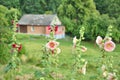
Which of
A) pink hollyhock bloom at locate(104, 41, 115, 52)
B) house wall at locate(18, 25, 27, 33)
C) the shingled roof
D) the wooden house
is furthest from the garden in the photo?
house wall at locate(18, 25, 27, 33)

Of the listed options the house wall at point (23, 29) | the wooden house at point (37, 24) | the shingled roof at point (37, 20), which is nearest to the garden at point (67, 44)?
the wooden house at point (37, 24)

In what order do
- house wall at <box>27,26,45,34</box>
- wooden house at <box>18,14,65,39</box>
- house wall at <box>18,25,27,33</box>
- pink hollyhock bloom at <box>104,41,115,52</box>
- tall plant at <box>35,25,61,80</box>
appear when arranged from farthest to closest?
house wall at <box>18,25,27,33</box> < house wall at <box>27,26,45,34</box> < wooden house at <box>18,14,65,39</box> < tall plant at <box>35,25,61,80</box> < pink hollyhock bloom at <box>104,41,115,52</box>

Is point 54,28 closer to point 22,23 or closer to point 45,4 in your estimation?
point 22,23

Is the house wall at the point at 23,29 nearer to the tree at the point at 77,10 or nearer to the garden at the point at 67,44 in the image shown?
the garden at the point at 67,44

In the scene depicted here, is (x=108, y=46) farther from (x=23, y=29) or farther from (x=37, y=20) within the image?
(x=23, y=29)

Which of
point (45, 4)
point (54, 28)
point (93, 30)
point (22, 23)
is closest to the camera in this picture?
point (54, 28)

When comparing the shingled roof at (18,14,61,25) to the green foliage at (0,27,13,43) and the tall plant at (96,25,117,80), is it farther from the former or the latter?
the tall plant at (96,25,117,80)

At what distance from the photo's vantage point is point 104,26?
35594 mm

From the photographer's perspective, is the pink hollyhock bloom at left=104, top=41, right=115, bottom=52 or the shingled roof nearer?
the pink hollyhock bloom at left=104, top=41, right=115, bottom=52

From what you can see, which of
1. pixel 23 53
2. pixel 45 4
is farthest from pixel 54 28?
pixel 45 4

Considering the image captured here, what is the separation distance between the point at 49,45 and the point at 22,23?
129 ft

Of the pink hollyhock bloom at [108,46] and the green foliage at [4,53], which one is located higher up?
the pink hollyhock bloom at [108,46]

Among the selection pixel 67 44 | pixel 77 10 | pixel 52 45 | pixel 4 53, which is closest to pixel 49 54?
pixel 52 45

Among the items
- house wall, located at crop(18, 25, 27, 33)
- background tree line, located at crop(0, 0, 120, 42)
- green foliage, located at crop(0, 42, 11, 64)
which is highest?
green foliage, located at crop(0, 42, 11, 64)
